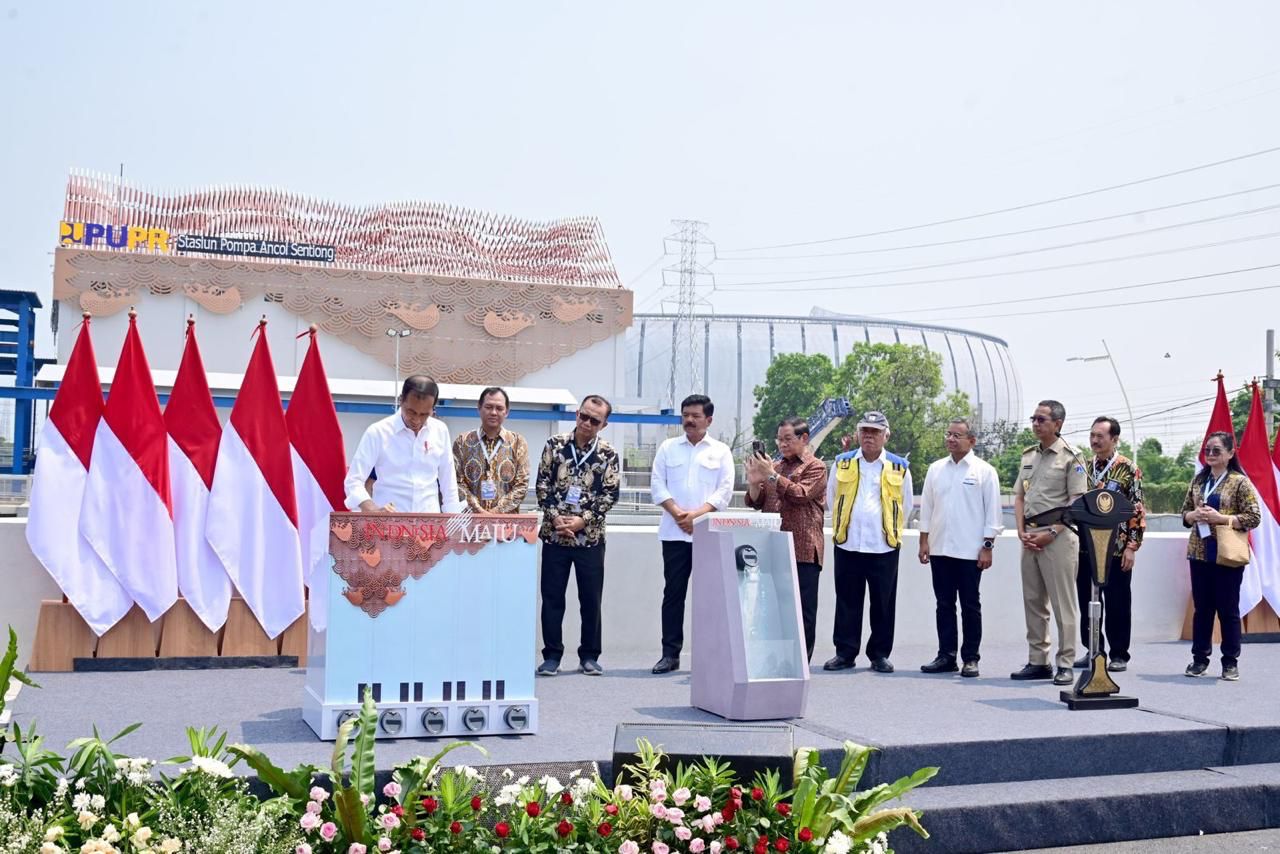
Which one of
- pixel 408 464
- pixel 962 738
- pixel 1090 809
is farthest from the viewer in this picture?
pixel 408 464

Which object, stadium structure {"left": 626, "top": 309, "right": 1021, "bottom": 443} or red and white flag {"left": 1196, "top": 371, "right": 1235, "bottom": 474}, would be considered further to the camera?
stadium structure {"left": 626, "top": 309, "right": 1021, "bottom": 443}

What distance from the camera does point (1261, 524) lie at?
1040 cm

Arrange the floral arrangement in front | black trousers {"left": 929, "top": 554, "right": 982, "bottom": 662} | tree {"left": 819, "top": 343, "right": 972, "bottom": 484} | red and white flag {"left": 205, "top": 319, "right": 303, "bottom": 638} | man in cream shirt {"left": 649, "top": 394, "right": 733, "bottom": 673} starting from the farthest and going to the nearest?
tree {"left": 819, "top": 343, "right": 972, "bottom": 484}
black trousers {"left": 929, "top": 554, "right": 982, "bottom": 662}
red and white flag {"left": 205, "top": 319, "right": 303, "bottom": 638}
man in cream shirt {"left": 649, "top": 394, "right": 733, "bottom": 673}
the floral arrangement in front

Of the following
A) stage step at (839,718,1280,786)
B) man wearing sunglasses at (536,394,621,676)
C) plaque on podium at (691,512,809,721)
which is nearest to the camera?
stage step at (839,718,1280,786)

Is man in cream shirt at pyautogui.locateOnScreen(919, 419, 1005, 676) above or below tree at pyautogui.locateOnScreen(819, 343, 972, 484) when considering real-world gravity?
below

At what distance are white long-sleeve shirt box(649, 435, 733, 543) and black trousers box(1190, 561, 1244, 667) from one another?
3472 millimetres

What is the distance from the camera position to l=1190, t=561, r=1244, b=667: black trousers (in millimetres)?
8125

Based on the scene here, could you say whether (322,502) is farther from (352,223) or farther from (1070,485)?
(352,223)

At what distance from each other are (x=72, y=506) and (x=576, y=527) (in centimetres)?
323

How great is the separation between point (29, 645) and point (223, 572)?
1308 mm

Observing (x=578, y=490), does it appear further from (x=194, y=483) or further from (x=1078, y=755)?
(x=1078, y=755)

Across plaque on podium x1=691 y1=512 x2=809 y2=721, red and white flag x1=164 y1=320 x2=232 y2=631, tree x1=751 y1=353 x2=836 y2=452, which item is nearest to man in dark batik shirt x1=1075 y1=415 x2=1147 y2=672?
plaque on podium x1=691 y1=512 x2=809 y2=721

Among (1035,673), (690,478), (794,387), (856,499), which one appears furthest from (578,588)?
(794,387)

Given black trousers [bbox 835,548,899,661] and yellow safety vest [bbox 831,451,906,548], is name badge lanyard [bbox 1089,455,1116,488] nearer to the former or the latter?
yellow safety vest [bbox 831,451,906,548]
